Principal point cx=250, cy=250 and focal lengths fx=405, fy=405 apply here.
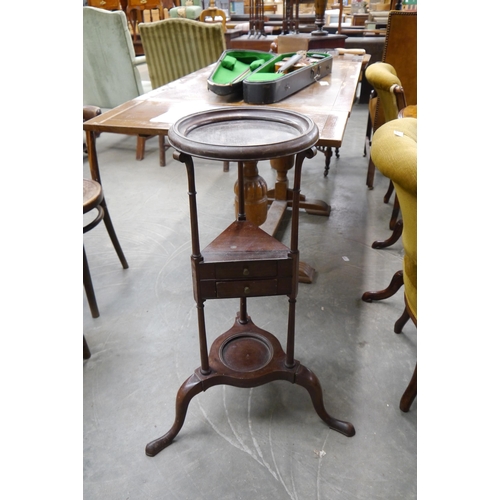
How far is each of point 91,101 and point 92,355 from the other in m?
2.90

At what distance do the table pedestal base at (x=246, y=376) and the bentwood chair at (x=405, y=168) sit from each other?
0.32 m

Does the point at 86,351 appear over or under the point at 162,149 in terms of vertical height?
under

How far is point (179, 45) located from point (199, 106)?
6.26ft

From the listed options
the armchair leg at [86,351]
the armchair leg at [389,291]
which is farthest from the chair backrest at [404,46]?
the armchair leg at [86,351]

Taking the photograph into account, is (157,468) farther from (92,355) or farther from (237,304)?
(237,304)

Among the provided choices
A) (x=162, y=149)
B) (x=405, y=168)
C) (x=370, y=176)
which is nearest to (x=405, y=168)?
(x=405, y=168)

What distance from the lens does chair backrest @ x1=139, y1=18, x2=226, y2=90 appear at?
123 inches

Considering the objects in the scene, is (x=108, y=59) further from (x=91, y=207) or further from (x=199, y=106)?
(x=91, y=207)

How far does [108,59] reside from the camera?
3.37 metres

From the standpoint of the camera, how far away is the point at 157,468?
1.18 m

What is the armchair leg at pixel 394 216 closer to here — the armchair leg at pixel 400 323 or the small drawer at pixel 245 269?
the armchair leg at pixel 400 323

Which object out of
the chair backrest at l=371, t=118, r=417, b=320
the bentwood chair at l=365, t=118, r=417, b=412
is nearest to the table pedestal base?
the bentwood chair at l=365, t=118, r=417, b=412

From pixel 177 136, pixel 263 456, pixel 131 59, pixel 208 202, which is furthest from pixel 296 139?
pixel 131 59

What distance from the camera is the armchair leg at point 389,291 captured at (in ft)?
5.54
